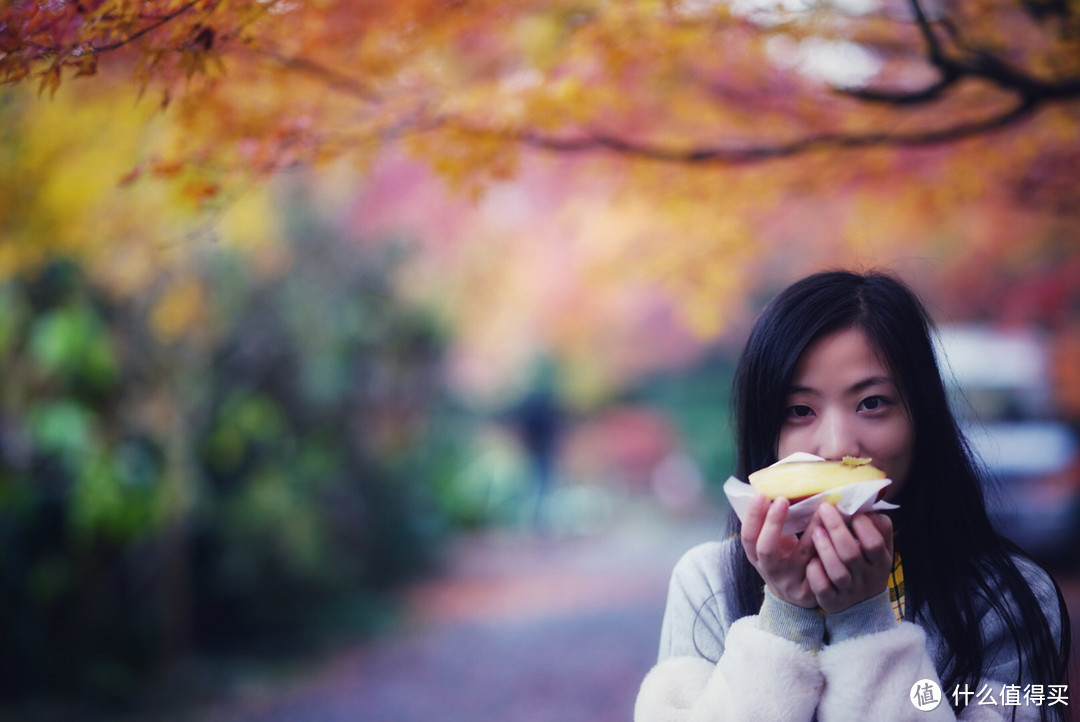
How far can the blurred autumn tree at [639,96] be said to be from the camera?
2.46m

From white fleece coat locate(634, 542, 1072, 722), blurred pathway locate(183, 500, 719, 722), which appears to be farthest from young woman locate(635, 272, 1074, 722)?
blurred pathway locate(183, 500, 719, 722)

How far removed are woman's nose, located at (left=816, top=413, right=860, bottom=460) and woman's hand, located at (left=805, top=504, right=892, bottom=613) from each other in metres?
0.16

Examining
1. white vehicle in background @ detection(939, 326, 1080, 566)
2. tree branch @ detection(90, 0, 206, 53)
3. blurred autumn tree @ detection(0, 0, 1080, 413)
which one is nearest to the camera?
tree branch @ detection(90, 0, 206, 53)

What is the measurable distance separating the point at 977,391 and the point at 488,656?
6.22 metres

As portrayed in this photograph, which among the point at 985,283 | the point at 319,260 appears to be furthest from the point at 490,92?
the point at 985,283

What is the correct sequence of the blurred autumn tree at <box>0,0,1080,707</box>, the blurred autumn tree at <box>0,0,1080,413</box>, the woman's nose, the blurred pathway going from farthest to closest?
the blurred pathway, the blurred autumn tree at <box>0,0,1080,707</box>, the blurred autumn tree at <box>0,0,1080,413</box>, the woman's nose

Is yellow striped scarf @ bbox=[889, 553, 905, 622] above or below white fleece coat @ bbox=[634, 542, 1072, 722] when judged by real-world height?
below

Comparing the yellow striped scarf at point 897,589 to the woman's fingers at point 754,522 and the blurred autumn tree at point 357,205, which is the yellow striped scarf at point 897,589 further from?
the blurred autumn tree at point 357,205

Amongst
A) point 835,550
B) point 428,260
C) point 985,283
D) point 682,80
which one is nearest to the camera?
point 835,550

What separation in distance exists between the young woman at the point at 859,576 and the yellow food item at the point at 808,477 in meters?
0.05

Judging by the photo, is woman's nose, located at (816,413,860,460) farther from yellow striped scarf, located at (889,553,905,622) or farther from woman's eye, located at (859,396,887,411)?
yellow striped scarf, located at (889,553,905,622)

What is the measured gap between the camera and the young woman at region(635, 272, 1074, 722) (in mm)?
1387

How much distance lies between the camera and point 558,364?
50.4ft

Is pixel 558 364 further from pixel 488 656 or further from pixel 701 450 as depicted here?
pixel 488 656
